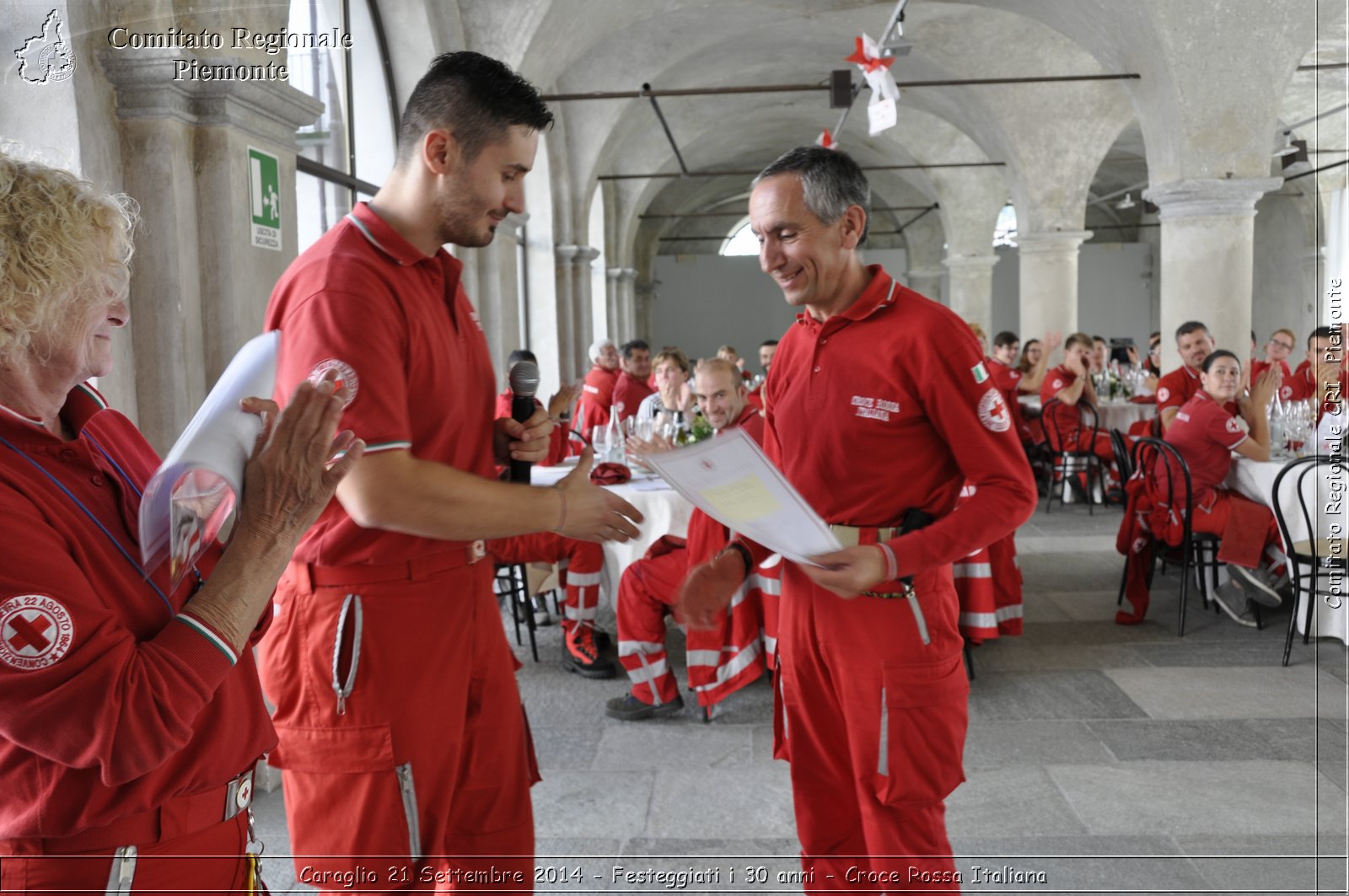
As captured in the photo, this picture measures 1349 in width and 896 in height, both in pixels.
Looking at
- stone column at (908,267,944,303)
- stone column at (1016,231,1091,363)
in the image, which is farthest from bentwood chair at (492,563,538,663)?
stone column at (908,267,944,303)

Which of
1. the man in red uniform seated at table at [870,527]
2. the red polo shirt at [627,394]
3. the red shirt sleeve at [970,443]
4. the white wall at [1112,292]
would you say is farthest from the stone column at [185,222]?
the white wall at [1112,292]

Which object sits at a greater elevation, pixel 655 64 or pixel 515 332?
pixel 655 64

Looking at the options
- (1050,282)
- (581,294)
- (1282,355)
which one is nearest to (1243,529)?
(1282,355)

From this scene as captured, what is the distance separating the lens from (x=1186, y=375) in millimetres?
7570

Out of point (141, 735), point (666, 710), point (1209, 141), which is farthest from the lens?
point (1209, 141)

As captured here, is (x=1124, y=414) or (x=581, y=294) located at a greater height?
(x=581, y=294)

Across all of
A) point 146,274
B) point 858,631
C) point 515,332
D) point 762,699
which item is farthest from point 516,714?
point 515,332

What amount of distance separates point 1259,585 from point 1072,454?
4052 mm

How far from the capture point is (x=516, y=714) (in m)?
2.01

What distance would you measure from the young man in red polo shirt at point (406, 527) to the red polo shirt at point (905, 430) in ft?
1.55

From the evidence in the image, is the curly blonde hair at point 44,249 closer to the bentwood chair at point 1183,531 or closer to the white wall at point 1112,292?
the bentwood chair at point 1183,531

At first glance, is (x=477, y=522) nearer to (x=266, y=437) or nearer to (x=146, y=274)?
(x=266, y=437)

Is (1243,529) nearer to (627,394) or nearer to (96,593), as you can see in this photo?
(627,394)

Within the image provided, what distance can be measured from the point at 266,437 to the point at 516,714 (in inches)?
37.7
